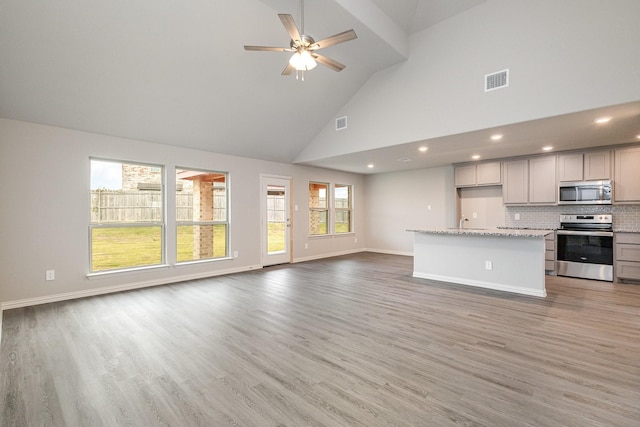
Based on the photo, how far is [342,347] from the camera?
2717 mm

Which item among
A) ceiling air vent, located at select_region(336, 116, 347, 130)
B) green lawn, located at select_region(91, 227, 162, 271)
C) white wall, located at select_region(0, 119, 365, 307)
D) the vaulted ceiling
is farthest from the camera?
ceiling air vent, located at select_region(336, 116, 347, 130)

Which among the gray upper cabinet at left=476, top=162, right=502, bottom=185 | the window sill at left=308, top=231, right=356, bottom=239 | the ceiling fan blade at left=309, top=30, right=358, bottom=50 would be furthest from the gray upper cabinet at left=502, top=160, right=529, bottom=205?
the ceiling fan blade at left=309, top=30, right=358, bottom=50

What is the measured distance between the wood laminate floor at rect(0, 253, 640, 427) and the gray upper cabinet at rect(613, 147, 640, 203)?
187cm

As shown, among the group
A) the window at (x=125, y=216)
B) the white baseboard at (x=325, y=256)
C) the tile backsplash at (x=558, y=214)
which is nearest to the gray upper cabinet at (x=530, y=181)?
the tile backsplash at (x=558, y=214)

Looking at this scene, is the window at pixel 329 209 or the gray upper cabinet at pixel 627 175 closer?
the gray upper cabinet at pixel 627 175

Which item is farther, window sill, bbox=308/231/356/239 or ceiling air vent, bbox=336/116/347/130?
window sill, bbox=308/231/356/239

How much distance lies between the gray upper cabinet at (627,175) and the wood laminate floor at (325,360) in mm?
1875

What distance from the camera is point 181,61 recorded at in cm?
395

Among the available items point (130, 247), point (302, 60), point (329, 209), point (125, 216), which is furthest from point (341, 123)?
point (130, 247)

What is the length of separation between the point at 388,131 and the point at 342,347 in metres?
3.85

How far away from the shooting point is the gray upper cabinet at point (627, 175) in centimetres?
495

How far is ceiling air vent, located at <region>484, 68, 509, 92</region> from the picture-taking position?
4.04 metres

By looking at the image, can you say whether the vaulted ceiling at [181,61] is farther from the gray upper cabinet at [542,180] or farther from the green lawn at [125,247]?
the gray upper cabinet at [542,180]

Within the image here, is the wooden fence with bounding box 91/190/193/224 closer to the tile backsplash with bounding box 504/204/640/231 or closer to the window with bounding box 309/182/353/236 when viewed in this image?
the window with bounding box 309/182/353/236
